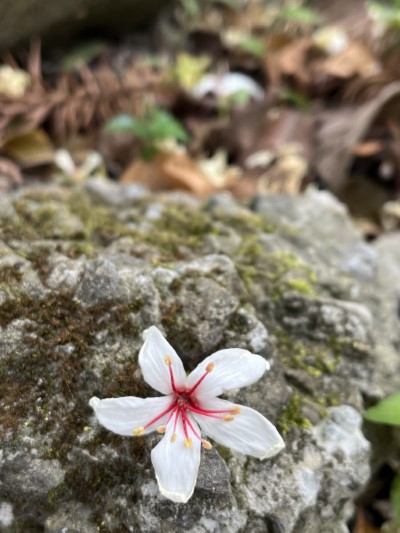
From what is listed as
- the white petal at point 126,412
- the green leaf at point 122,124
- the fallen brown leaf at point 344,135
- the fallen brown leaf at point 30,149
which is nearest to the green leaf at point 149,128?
the green leaf at point 122,124

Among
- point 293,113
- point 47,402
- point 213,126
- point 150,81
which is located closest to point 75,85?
point 150,81

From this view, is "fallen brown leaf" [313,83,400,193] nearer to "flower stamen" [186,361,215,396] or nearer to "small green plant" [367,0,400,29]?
"small green plant" [367,0,400,29]

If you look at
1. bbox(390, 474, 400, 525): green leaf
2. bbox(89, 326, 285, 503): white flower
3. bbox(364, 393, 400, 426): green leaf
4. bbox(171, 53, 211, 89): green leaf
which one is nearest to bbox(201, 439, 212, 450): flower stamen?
bbox(89, 326, 285, 503): white flower

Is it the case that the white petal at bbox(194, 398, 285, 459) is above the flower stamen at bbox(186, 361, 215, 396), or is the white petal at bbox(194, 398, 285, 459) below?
below

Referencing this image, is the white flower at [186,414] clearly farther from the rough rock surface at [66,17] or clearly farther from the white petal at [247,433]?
the rough rock surface at [66,17]

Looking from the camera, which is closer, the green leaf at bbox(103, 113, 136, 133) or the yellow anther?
the yellow anther

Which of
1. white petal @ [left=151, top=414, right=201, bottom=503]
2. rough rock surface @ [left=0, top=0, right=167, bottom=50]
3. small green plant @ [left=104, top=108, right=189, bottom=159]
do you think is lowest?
small green plant @ [left=104, top=108, right=189, bottom=159]
